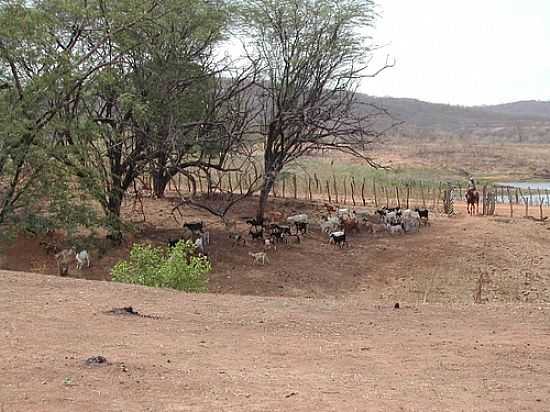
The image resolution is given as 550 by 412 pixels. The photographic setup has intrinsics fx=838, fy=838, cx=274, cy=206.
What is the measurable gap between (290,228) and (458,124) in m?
123

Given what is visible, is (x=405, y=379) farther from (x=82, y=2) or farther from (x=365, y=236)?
(x=365, y=236)

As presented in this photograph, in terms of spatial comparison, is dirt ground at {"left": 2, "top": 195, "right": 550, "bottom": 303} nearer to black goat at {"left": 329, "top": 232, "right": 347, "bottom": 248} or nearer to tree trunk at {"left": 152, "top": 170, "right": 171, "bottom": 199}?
black goat at {"left": 329, "top": 232, "right": 347, "bottom": 248}

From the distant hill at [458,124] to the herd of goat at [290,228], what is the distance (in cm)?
7755

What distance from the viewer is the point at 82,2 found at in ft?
66.2

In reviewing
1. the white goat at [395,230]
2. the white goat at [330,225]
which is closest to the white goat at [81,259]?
the white goat at [330,225]

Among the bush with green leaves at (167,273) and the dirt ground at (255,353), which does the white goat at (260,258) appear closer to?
the bush with green leaves at (167,273)

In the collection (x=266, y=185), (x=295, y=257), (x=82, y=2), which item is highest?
(x=82, y=2)

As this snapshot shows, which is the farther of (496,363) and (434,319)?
(434,319)

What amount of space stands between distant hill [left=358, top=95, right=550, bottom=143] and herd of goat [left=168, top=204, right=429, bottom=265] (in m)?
77.4

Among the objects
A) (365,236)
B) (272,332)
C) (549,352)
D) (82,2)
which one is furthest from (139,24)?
(549,352)

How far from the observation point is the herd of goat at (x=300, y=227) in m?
22.1

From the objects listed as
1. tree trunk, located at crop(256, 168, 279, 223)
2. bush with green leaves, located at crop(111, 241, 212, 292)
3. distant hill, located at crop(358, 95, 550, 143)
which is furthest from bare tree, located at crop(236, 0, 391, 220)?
distant hill, located at crop(358, 95, 550, 143)

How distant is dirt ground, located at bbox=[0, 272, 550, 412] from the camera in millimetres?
6891

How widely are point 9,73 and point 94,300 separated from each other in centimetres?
1061
